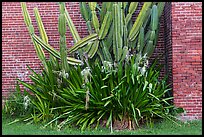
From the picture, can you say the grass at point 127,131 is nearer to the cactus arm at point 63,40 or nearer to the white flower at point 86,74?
the white flower at point 86,74

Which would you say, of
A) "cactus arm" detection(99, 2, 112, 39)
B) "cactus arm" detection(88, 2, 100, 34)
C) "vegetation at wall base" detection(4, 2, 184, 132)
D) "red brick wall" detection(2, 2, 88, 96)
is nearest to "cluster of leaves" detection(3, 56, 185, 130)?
"vegetation at wall base" detection(4, 2, 184, 132)

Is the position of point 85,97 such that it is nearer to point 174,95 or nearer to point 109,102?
point 109,102

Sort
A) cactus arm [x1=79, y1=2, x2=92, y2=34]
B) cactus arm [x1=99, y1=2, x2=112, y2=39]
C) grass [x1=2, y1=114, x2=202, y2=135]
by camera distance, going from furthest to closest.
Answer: cactus arm [x1=79, y1=2, x2=92, y2=34] < cactus arm [x1=99, y1=2, x2=112, y2=39] < grass [x1=2, y1=114, x2=202, y2=135]

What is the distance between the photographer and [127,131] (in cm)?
821

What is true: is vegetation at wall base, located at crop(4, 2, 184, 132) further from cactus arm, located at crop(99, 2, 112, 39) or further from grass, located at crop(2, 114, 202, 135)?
grass, located at crop(2, 114, 202, 135)

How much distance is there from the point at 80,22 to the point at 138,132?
413cm

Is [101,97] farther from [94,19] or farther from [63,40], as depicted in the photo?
[94,19]

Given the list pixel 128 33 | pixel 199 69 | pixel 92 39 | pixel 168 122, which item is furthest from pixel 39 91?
pixel 199 69

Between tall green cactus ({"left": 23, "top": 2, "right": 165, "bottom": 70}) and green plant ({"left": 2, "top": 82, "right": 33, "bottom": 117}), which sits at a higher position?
tall green cactus ({"left": 23, "top": 2, "right": 165, "bottom": 70})

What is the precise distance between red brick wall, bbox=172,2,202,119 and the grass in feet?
1.78

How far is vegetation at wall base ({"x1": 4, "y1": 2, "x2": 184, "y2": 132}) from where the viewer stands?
838cm

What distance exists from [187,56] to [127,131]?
2.42 m

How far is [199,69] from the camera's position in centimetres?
917

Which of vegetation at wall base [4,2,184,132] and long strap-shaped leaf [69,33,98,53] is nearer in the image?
vegetation at wall base [4,2,184,132]
